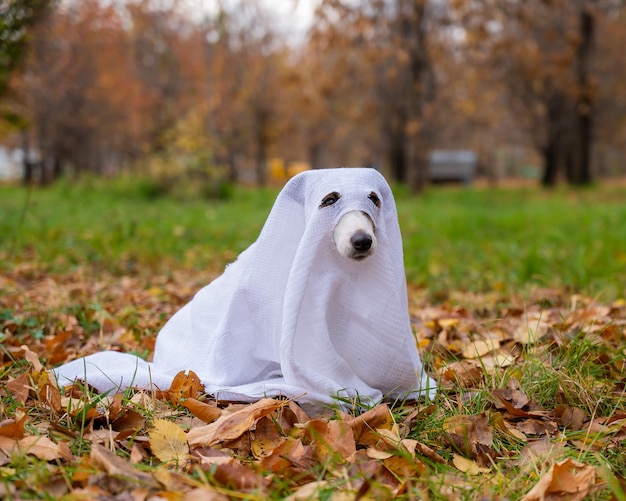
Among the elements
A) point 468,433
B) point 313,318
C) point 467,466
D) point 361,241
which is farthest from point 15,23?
point 467,466

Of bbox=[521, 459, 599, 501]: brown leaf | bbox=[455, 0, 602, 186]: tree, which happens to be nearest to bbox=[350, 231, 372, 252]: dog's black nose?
bbox=[521, 459, 599, 501]: brown leaf

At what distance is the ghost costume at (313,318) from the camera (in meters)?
2.32

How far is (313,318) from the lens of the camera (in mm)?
2395

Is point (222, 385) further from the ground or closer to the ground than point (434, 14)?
closer to the ground

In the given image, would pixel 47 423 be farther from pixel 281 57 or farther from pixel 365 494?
pixel 281 57

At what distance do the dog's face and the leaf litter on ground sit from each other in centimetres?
55

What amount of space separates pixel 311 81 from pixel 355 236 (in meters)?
12.2

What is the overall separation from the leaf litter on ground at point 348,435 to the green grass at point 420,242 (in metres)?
1.55

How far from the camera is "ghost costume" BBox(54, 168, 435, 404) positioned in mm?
2322

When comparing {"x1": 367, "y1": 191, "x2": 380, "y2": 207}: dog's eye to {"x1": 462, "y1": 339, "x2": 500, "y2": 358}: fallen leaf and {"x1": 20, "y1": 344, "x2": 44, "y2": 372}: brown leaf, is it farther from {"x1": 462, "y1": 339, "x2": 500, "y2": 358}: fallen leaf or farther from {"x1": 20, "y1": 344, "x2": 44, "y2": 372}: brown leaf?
{"x1": 20, "y1": 344, "x2": 44, "y2": 372}: brown leaf

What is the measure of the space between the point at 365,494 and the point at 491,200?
41.3 feet

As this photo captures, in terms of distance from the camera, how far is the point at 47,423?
2090 millimetres

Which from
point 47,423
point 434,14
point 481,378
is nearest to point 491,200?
point 434,14

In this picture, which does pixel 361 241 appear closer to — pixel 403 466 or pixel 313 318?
pixel 313 318
